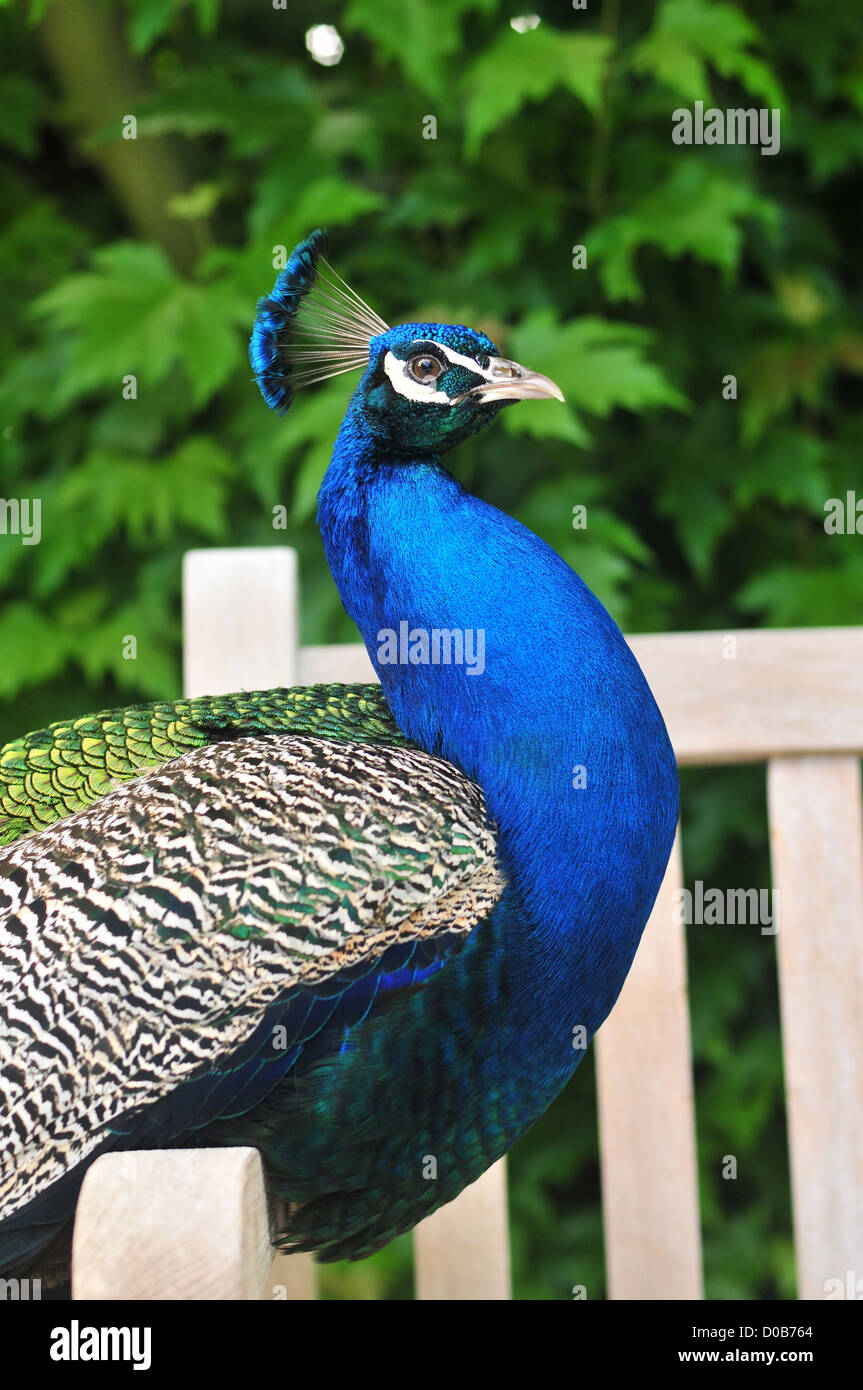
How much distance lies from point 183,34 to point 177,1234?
1.37 m

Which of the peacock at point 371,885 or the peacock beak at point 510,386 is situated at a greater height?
the peacock beak at point 510,386

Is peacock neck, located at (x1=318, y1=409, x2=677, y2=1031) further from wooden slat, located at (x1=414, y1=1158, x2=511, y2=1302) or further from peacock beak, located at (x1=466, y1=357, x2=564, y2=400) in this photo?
wooden slat, located at (x1=414, y1=1158, x2=511, y2=1302)

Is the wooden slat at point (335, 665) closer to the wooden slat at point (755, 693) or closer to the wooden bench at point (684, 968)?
the wooden bench at point (684, 968)

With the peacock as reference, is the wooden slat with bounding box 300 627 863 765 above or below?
above

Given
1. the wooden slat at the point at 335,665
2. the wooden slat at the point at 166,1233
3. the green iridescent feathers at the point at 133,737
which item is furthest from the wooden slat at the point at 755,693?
the wooden slat at the point at 166,1233

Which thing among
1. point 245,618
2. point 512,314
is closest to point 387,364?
point 245,618

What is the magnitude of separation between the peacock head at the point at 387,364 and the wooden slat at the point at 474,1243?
0.59 meters

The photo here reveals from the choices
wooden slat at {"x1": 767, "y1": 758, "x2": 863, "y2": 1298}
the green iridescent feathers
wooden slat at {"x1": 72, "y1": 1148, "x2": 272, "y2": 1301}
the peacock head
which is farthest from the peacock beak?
wooden slat at {"x1": 767, "y1": 758, "x2": 863, "y2": 1298}

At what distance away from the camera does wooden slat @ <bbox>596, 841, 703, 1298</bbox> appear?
0.95 m

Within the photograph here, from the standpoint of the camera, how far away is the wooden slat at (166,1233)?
0.50 meters

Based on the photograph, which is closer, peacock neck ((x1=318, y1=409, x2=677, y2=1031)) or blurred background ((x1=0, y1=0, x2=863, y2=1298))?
peacock neck ((x1=318, y1=409, x2=677, y2=1031))

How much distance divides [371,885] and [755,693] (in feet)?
1.63

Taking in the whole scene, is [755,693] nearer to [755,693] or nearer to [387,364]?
[755,693]

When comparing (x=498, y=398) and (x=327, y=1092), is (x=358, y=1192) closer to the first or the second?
(x=327, y=1092)
